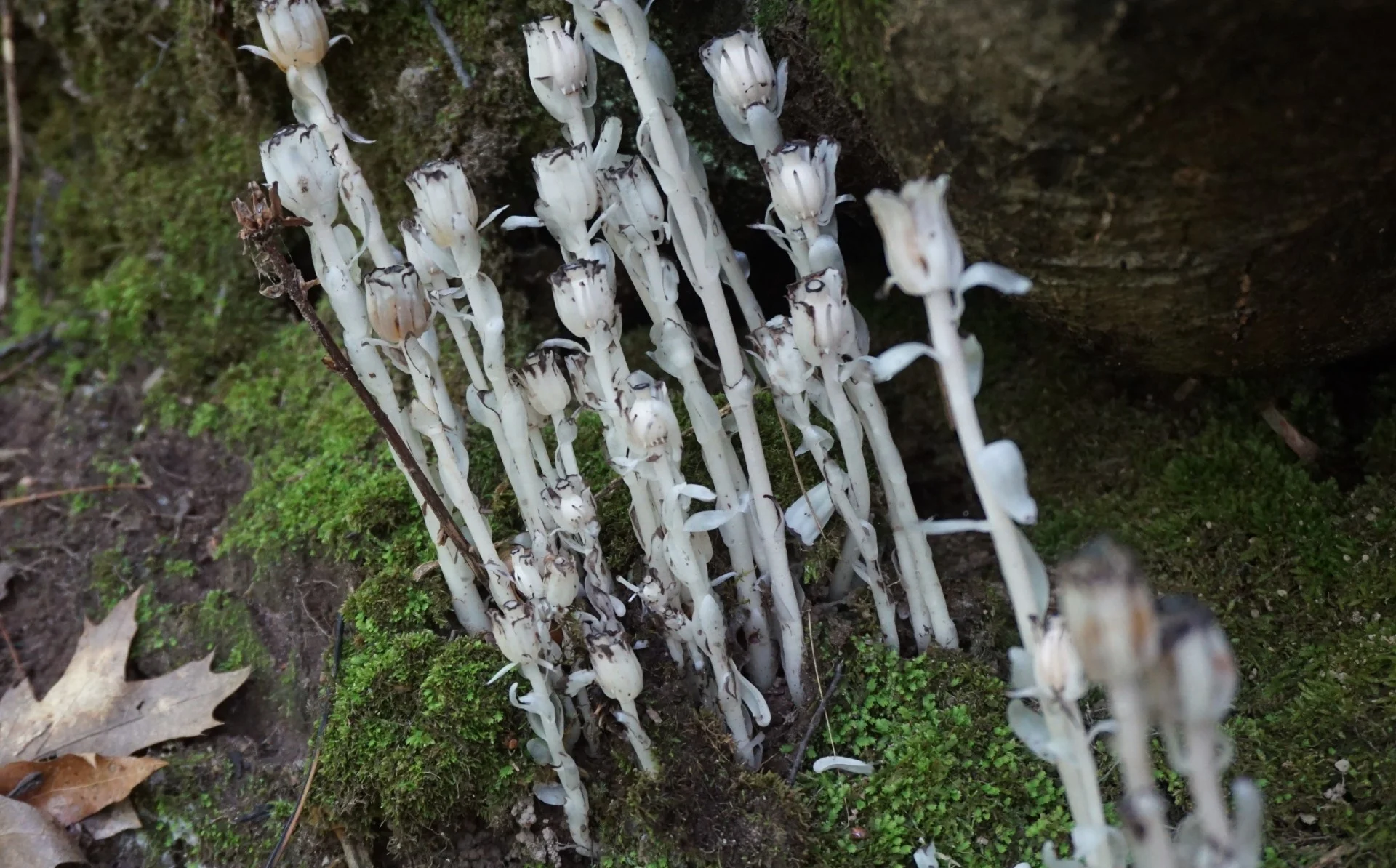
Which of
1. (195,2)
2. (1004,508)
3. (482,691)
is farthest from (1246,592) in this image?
(195,2)

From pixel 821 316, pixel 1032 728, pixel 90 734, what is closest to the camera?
pixel 1032 728

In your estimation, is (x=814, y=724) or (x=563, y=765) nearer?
(x=563, y=765)

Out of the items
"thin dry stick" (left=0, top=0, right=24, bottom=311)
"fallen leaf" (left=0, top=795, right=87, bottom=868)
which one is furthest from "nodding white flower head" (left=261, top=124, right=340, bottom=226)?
"thin dry stick" (left=0, top=0, right=24, bottom=311)

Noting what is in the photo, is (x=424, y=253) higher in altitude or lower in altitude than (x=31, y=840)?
higher

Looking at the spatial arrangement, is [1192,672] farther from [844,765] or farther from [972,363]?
[844,765]

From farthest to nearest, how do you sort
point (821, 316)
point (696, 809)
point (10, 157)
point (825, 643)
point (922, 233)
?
point (10, 157) → point (825, 643) → point (696, 809) → point (821, 316) → point (922, 233)

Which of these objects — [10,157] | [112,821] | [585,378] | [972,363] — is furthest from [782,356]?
[10,157]
